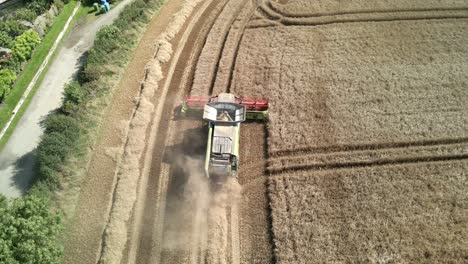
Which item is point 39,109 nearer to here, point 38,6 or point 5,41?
point 5,41

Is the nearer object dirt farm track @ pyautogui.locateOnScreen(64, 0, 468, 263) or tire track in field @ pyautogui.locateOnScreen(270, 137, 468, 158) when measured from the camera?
dirt farm track @ pyautogui.locateOnScreen(64, 0, 468, 263)

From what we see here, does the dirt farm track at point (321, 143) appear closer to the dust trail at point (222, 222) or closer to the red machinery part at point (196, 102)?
the dust trail at point (222, 222)

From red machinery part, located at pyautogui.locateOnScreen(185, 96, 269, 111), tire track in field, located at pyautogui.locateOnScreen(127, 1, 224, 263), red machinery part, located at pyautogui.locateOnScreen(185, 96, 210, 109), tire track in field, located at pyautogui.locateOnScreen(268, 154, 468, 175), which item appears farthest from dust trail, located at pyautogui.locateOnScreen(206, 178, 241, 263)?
red machinery part, located at pyautogui.locateOnScreen(185, 96, 210, 109)

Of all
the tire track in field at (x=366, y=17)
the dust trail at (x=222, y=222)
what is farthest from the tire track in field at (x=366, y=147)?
the tire track in field at (x=366, y=17)

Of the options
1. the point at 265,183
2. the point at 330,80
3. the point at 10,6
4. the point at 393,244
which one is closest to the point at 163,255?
the point at 265,183

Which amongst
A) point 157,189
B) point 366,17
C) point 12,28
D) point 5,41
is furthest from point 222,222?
point 12,28

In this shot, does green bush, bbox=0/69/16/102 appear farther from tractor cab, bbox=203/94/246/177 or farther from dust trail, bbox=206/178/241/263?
dust trail, bbox=206/178/241/263
